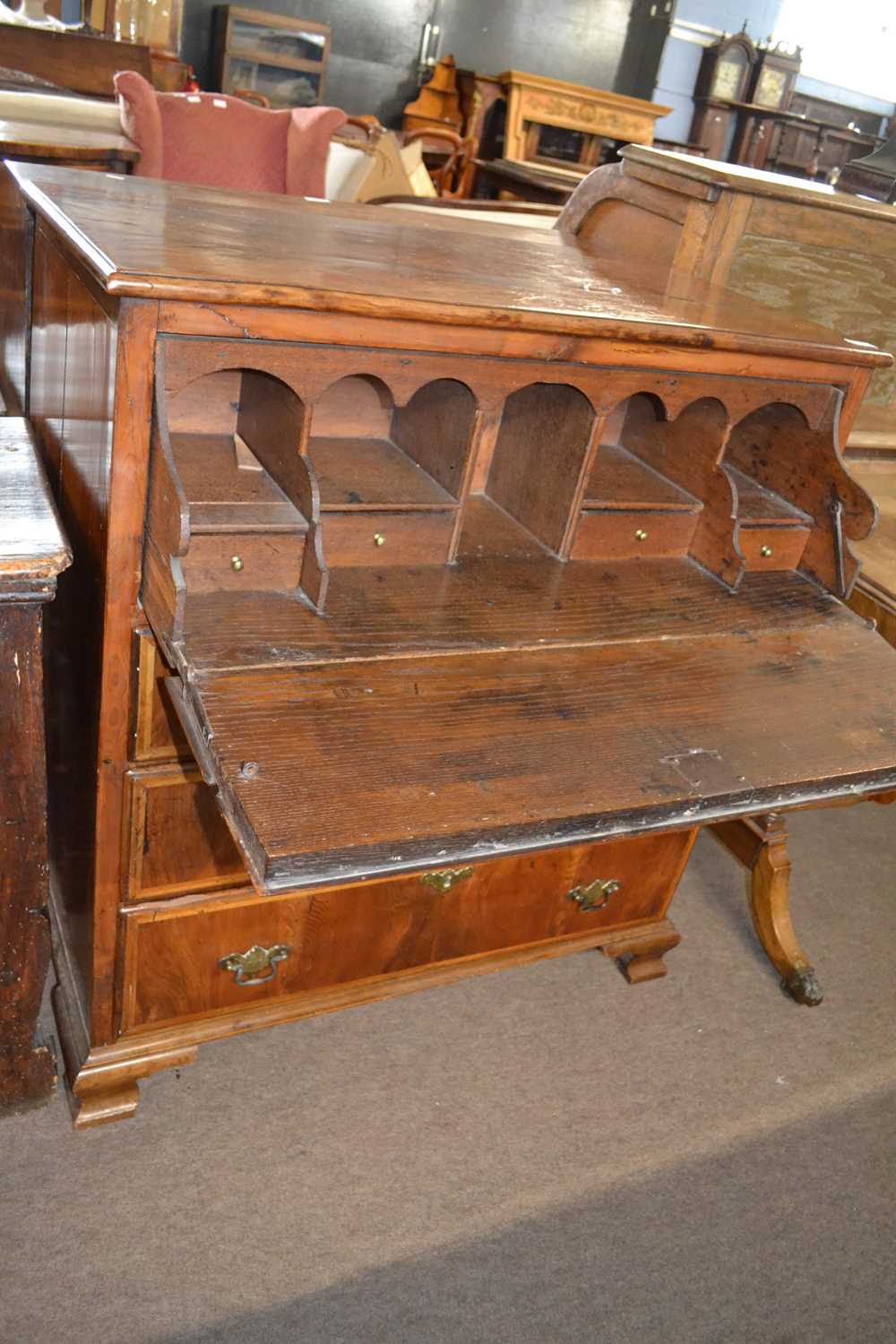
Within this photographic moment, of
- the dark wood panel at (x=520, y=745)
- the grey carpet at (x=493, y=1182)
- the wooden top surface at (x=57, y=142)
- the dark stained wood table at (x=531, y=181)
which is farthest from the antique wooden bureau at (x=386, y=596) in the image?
the dark stained wood table at (x=531, y=181)

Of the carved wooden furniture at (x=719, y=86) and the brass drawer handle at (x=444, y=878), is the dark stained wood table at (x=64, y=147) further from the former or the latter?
the carved wooden furniture at (x=719, y=86)

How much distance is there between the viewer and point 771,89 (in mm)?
10359

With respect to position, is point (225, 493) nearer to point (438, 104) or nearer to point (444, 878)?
point (444, 878)

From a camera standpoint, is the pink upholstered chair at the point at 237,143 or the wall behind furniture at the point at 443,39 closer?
the pink upholstered chair at the point at 237,143

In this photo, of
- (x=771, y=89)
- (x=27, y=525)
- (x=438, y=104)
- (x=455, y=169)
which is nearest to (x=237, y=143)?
(x=27, y=525)

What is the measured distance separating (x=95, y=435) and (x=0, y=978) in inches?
31.0

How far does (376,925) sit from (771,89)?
11.0 meters

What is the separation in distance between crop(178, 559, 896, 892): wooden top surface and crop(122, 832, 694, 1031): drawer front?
12.9 inches

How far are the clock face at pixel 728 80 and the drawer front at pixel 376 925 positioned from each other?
34.0ft

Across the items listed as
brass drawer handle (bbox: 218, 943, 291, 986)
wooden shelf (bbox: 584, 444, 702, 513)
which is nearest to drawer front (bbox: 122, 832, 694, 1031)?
brass drawer handle (bbox: 218, 943, 291, 986)

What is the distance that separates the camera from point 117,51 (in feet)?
17.5

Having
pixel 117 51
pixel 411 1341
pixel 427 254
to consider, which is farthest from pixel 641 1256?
pixel 117 51

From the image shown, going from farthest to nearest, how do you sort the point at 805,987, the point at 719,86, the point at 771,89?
the point at 771,89 < the point at 719,86 < the point at 805,987

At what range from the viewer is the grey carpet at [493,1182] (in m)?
1.45
